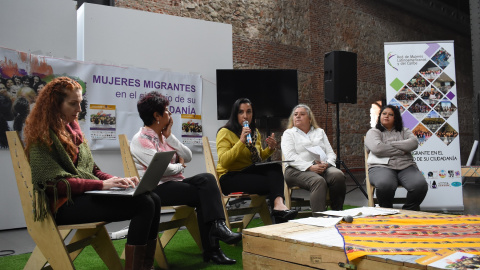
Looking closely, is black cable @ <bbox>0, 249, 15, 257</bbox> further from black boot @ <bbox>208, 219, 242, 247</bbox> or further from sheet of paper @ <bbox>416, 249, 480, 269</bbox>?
sheet of paper @ <bbox>416, 249, 480, 269</bbox>

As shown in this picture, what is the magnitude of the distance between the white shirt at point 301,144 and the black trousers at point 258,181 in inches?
18.5

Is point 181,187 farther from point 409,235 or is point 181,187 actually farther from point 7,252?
point 7,252

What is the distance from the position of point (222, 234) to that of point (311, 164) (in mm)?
1362

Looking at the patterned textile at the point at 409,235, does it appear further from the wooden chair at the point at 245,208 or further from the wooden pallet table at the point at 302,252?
the wooden chair at the point at 245,208

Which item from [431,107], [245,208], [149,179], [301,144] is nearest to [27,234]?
[245,208]

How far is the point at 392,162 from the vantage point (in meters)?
3.89

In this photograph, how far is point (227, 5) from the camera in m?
7.89

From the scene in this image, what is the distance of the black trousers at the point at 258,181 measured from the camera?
3113mm

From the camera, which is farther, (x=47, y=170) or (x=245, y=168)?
(x=245, y=168)

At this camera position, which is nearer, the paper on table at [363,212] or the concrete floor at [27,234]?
the paper on table at [363,212]

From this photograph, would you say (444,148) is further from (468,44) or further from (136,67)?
(468,44)

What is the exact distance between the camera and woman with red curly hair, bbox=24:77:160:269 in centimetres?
182

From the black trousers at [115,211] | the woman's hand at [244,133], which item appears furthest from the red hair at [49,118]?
the woman's hand at [244,133]

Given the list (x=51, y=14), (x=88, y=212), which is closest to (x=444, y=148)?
(x=88, y=212)
